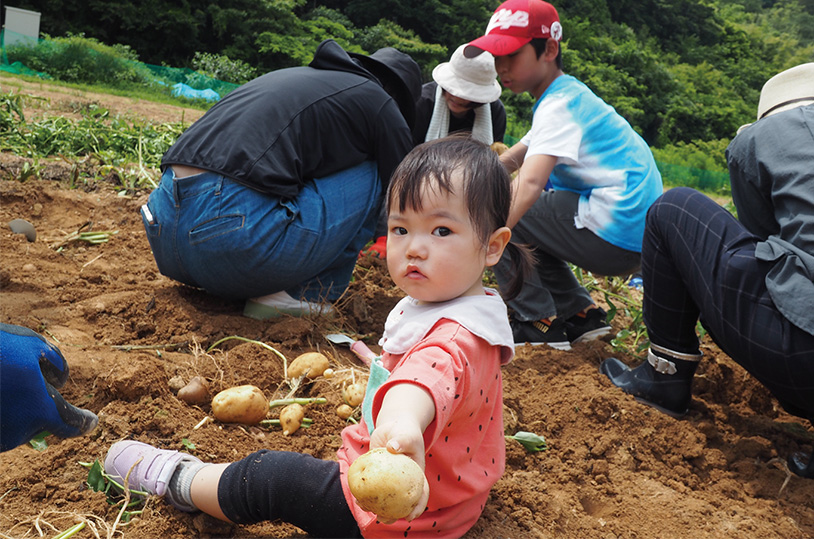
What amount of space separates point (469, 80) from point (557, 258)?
102 centimetres

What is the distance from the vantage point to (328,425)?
2.01 m

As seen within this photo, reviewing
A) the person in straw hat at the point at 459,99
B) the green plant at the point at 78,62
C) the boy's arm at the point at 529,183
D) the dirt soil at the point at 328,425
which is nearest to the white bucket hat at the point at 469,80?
the person in straw hat at the point at 459,99

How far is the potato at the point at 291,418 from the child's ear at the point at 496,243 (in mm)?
864

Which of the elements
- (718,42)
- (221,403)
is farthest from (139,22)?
(718,42)

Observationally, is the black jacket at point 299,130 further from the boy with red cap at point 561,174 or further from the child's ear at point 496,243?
the child's ear at point 496,243

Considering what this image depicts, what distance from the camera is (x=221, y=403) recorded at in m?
1.89

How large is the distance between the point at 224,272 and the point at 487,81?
170cm

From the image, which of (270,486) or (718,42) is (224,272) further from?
(718,42)

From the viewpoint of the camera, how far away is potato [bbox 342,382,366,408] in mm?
2023

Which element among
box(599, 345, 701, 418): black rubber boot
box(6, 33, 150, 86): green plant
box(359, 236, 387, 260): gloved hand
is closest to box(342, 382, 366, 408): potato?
box(599, 345, 701, 418): black rubber boot

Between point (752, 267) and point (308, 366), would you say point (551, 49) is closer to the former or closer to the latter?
point (752, 267)

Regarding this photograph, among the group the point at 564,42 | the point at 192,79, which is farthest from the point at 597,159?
the point at 564,42

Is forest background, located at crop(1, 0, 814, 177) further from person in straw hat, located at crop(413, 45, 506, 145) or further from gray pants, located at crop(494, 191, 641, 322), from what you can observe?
gray pants, located at crop(494, 191, 641, 322)

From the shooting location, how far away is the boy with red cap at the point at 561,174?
266 centimetres
